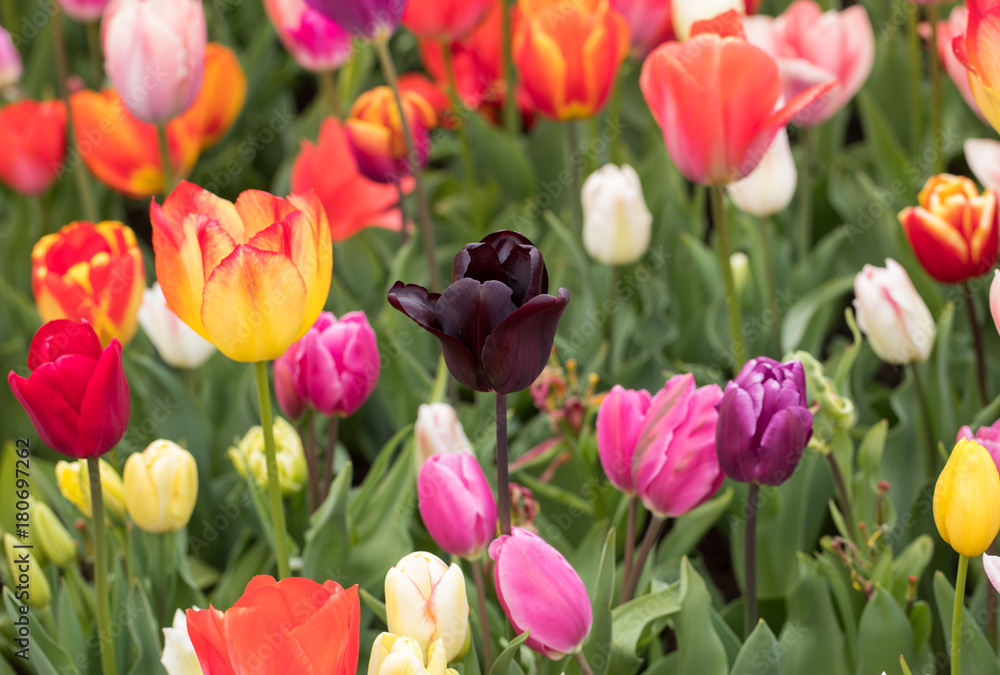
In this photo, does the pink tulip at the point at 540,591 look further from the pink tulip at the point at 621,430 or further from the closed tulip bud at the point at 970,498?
the closed tulip bud at the point at 970,498

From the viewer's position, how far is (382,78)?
2.24 metres

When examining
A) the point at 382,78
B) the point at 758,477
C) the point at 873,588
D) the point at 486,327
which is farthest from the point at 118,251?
the point at 382,78

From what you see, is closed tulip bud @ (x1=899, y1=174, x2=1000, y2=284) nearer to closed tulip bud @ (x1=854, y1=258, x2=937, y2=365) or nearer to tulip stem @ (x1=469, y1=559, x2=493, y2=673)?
closed tulip bud @ (x1=854, y1=258, x2=937, y2=365)

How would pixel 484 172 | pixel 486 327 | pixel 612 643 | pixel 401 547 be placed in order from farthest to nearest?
pixel 484 172, pixel 401 547, pixel 612 643, pixel 486 327

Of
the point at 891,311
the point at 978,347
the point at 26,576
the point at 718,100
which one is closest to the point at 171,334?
the point at 26,576

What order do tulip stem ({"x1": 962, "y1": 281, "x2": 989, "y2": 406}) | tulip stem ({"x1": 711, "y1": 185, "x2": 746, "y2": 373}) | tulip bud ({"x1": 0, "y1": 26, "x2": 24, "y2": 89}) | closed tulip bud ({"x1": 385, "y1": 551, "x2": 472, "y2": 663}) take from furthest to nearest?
tulip bud ({"x1": 0, "y1": 26, "x2": 24, "y2": 89}) < tulip stem ({"x1": 962, "y1": 281, "x2": 989, "y2": 406}) < tulip stem ({"x1": 711, "y1": 185, "x2": 746, "y2": 373}) < closed tulip bud ({"x1": 385, "y1": 551, "x2": 472, "y2": 663})

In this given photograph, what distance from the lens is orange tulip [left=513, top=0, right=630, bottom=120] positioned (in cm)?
132

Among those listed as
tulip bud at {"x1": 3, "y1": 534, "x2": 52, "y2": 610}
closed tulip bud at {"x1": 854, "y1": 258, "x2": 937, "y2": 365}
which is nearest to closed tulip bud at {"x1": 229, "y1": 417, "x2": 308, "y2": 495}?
tulip bud at {"x1": 3, "y1": 534, "x2": 52, "y2": 610}

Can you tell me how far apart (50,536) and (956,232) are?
0.95m

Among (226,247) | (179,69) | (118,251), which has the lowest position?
(118,251)

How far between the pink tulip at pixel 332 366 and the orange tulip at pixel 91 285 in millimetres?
240

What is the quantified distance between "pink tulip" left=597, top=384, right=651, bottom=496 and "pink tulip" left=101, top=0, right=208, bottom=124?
78 cm

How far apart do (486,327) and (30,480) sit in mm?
731

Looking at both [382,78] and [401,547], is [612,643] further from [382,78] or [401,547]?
[382,78]
